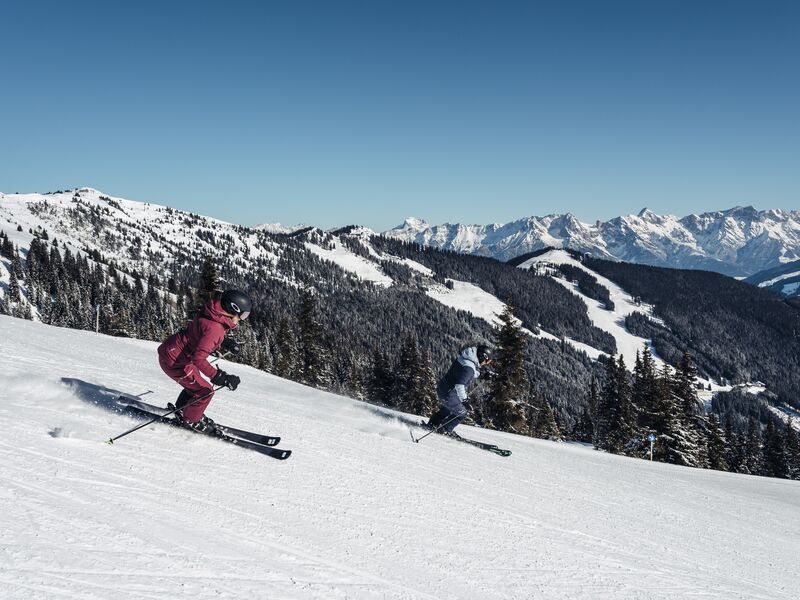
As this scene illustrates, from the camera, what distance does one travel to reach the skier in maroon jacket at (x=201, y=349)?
6895 mm

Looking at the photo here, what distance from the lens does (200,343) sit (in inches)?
272

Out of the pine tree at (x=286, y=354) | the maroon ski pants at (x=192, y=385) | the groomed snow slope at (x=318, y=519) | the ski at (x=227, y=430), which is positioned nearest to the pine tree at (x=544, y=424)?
the pine tree at (x=286, y=354)

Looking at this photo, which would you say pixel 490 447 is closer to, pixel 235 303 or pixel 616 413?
pixel 235 303

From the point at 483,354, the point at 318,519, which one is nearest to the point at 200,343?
the point at 318,519

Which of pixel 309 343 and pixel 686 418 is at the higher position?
pixel 686 418

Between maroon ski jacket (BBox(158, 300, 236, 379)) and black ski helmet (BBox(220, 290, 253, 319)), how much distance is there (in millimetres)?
111

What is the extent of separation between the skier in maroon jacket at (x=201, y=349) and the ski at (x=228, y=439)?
0.12 m

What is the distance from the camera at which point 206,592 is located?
3.62 metres

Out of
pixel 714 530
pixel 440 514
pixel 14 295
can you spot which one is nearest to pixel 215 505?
pixel 440 514

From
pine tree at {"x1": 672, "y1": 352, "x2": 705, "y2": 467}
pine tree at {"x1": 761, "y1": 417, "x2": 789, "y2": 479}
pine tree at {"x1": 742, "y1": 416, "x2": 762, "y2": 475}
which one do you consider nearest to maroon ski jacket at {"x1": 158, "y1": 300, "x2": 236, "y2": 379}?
pine tree at {"x1": 672, "y1": 352, "x2": 705, "y2": 467}

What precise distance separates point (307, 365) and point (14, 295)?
84414mm

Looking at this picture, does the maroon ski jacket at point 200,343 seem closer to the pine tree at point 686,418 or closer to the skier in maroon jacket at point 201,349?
the skier in maroon jacket at point 201,349

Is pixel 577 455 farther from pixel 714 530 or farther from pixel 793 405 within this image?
pixel 793 405

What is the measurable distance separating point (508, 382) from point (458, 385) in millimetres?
23208
